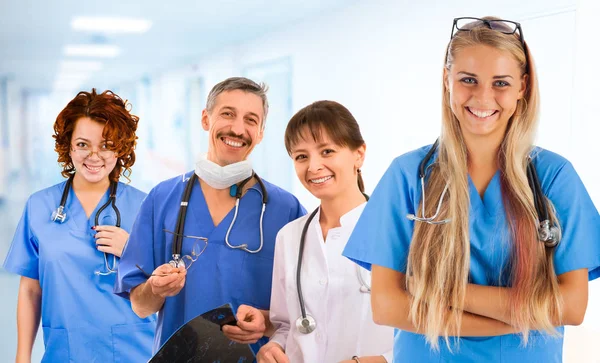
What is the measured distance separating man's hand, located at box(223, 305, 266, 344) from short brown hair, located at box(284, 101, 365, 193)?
415 mm

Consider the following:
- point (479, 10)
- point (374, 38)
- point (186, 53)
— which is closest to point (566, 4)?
point (479, 10)

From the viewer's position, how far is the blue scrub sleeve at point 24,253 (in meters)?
2.06

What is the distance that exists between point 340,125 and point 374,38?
3.95 m

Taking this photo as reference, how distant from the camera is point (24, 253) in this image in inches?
82.3

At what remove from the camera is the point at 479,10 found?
4113mm

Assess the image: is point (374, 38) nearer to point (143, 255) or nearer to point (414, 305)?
point (143, 255)

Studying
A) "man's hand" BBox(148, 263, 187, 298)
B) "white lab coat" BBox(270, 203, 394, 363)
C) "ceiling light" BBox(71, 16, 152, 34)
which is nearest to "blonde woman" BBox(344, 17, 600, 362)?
"white lab coat" BBox(270, 203, 394, 363)

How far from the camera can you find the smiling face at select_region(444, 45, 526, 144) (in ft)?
3.87

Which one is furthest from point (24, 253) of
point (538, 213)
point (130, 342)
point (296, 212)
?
point (538, 213)

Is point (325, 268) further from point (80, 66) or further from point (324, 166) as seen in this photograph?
point (80, 66)

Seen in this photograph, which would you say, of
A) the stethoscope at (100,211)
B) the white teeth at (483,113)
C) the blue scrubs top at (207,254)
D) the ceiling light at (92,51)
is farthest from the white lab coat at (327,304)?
the ceiling light at (92,51)

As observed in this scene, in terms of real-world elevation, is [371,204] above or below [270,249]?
above

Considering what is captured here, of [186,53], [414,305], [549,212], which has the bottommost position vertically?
[414,305]

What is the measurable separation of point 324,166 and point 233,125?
1.24 ft
